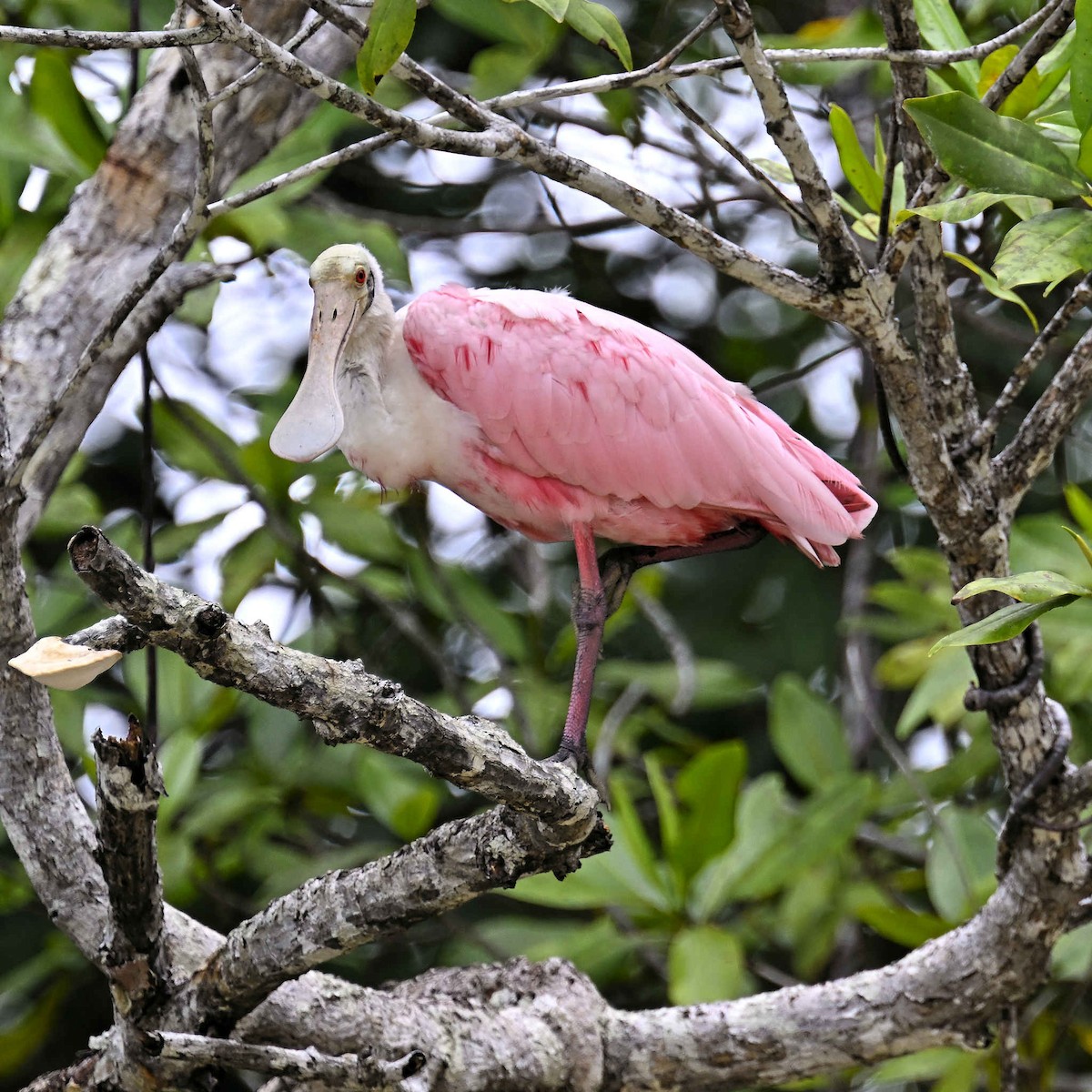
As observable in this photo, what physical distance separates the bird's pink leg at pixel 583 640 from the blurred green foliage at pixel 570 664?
1.18m

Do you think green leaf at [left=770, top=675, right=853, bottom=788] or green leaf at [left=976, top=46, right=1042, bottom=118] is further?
green leaf at [left=770, top=675, right=853, bottom=788]

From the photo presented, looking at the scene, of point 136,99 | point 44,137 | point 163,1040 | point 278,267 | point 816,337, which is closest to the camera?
point 163,1040

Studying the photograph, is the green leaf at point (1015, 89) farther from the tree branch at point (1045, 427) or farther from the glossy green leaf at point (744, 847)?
the glossy green leaf at point (744, 847)

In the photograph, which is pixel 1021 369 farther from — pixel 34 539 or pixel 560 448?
pixel 34 539

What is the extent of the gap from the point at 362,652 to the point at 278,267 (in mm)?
1285

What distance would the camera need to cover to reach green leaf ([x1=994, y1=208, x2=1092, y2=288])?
1.95 m

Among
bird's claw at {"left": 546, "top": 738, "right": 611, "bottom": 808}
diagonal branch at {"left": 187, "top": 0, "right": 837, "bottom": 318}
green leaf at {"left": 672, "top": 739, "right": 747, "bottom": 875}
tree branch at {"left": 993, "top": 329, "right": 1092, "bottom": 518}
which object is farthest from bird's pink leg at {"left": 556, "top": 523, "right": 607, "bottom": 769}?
green leaf at {"left": 672, "top": 739, "right": 747, "bottom": 875}

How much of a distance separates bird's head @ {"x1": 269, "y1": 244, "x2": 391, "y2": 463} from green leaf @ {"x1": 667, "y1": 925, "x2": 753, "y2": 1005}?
1.76m

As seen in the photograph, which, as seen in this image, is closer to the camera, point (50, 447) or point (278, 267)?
point (50, 447)

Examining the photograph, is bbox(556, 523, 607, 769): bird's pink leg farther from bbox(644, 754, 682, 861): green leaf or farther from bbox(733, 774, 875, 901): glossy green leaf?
bbox(733, 774, 875, 901): glossy green leaf

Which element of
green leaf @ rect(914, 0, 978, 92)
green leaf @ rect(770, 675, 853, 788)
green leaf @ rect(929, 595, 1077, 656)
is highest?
green leaf @ rect(914, 0, 978, 92)

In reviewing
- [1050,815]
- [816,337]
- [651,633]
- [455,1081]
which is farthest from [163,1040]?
[816,337]

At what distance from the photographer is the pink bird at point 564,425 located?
2.67 m

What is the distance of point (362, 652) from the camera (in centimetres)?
489
